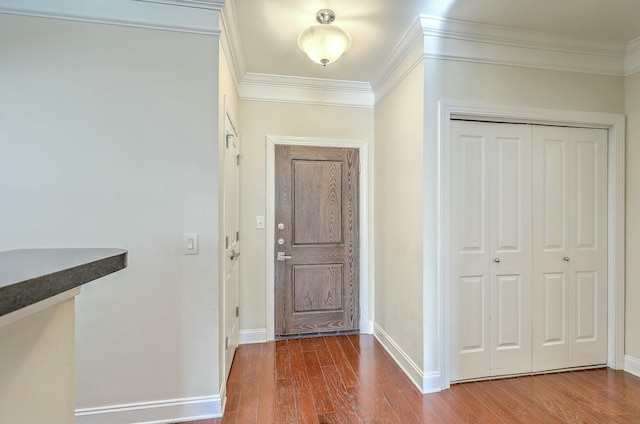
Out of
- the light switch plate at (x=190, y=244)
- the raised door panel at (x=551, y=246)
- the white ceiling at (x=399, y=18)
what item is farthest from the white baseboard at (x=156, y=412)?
the white ceiling at (x=399, y=18)

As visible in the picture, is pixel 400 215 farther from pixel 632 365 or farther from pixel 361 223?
pixel 632 365

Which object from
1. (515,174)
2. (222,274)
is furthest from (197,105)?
(515,174)

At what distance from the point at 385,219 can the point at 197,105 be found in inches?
72.5

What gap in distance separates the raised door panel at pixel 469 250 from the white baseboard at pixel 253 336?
168cm

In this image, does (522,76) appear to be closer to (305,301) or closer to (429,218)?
(429,218)

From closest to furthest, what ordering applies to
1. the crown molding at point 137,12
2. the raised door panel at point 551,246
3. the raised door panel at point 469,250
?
the crown molding at point 137,12, the raised door panel at point 469,250, the raised door panel at point 551,246

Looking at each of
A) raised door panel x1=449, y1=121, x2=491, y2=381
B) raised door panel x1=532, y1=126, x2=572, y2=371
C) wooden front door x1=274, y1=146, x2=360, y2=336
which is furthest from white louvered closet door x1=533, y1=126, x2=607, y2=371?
wooden front door x1=274, y1=146, x2=360, y2=336

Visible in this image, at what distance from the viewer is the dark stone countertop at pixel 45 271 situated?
0.52 metres

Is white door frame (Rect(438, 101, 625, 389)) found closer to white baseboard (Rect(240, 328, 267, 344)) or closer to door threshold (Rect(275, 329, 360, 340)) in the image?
door threshold (Rect(275, 329, 360, 340))

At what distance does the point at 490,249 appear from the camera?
2.20 metres

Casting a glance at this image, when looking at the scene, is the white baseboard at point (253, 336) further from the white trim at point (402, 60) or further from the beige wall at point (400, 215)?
the white trim at point (402, 60)

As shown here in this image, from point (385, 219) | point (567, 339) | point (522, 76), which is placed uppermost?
point (522, 76)

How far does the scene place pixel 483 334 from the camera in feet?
7.23

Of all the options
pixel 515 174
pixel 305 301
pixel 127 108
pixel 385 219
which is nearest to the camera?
pixel 127 108
